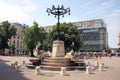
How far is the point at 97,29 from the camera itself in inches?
5025

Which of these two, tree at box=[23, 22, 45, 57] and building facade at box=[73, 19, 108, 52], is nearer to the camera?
tree at box=[23, 22, 45, 57]

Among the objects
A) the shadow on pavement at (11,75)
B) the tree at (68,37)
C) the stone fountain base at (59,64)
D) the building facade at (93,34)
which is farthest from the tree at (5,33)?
the building facade at (93,34)

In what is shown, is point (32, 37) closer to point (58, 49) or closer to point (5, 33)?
point (5, 33)

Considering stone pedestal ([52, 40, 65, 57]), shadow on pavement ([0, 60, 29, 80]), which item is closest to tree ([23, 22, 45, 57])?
stone pedestal ([52, 40, 65, 57])

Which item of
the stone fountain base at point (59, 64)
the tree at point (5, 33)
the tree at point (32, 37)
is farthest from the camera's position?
the tree at point (5, 33)

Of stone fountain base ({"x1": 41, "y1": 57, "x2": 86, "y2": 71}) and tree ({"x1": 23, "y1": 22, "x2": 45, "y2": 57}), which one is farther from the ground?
tree ({"x1": 23, "y1": 22, "x2": 45, "y2": 57})

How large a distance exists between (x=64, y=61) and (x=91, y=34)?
104 meters

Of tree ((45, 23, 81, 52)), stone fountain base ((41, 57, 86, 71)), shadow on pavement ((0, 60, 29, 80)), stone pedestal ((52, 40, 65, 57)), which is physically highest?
tree ((45, 23, 81, 52))

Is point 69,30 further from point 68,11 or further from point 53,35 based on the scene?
point 68,11

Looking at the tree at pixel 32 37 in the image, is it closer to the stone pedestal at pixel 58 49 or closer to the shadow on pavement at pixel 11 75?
the stone pedestal at pixel 58 49

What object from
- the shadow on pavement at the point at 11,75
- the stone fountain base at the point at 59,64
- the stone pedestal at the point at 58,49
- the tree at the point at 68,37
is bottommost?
the shadow on pavement at the point at 11,75

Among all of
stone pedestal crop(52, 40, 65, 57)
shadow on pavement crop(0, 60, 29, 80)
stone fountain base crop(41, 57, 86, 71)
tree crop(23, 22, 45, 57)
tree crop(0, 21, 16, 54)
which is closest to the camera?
shadow on pavement crop(0, 60, 29, 80)

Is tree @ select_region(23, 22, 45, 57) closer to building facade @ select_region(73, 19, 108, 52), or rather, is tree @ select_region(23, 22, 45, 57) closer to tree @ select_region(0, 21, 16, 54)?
tree @ select_region(0, 21, 16, 54)

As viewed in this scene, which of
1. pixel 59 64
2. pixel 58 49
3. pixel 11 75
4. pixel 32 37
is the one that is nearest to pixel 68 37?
pixel 32 37
